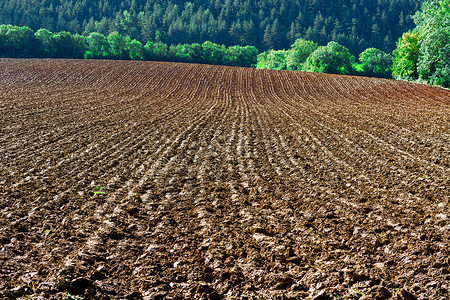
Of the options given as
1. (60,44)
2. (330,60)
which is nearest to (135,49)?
(60,44)

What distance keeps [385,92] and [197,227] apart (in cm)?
3488

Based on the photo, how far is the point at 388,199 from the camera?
6973 millimetres

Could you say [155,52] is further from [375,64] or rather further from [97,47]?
[375,64]

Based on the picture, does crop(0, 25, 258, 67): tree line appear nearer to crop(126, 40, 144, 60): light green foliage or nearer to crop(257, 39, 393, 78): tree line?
crop(126, 40, 144, 60): light green foliage

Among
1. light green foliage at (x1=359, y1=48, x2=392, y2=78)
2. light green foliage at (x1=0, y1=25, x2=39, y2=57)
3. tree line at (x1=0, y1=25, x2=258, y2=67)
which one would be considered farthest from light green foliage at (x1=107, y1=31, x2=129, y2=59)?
light green foliage at (x1=359, y1=48, x2=392, y2=78)

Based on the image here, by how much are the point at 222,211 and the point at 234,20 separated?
165 metres

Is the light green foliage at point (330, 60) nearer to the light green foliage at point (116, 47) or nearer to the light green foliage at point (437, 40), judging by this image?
the light green foliage at point (437, 40)

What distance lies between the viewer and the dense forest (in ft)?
399

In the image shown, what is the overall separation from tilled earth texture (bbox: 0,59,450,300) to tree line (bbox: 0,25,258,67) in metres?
69.6

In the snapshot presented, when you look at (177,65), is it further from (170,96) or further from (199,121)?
(199,121)

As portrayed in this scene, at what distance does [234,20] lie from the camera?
160 metres

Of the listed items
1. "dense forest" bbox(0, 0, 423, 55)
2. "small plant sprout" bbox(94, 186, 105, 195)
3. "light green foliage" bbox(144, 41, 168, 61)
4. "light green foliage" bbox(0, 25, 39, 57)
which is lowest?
"small plant sprout" bbox(94, 186, 105, 195)

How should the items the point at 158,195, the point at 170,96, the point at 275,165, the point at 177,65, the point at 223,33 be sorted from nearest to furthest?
the point at 158,195, the point at 275,165, the point at 170,96, the point at 177,65, the point at 223,33

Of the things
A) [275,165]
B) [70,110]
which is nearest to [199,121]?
[70,110]
